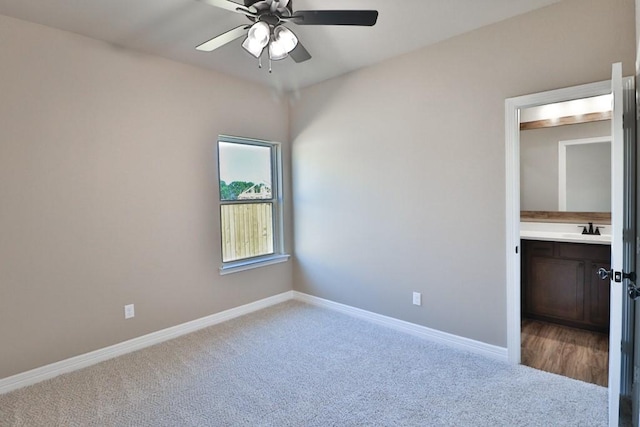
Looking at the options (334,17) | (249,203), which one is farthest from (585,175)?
(249,203)

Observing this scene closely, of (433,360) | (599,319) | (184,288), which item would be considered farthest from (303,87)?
(599,319)

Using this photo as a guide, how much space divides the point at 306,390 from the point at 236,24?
2.70 m

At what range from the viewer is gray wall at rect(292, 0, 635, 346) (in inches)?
94.4

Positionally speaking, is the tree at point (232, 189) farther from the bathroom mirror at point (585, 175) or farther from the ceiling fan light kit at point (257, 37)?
the bathroom mirror at point (585, 175)

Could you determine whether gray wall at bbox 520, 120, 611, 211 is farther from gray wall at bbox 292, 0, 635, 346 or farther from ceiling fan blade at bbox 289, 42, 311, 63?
ceiling fan blade at bbox 289, 42, 311, 63

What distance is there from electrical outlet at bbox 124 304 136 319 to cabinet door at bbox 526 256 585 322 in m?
3.82

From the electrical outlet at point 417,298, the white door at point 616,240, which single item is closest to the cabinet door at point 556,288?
the electrical outlet at point 417,298

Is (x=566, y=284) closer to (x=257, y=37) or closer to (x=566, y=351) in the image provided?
(x=566, y=351)

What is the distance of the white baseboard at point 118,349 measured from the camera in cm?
247

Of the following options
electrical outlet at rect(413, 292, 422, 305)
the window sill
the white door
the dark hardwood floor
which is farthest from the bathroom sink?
the window sill

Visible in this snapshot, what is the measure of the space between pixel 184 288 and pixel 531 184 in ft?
12.7

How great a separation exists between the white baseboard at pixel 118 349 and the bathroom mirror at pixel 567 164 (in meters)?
3.33

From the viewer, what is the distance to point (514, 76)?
8.41 ft

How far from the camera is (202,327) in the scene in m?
3.47
